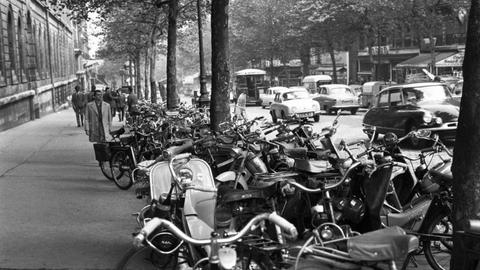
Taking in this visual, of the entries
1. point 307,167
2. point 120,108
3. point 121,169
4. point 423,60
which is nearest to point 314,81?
point 423,60

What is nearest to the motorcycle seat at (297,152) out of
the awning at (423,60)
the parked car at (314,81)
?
the parked car at (314,81)

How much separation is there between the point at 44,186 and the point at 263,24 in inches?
1937

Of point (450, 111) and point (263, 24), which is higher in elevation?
point (263, 24)

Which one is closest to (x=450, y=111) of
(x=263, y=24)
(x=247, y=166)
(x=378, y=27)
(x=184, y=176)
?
(x=247, y=166)

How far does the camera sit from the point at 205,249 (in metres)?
3.95

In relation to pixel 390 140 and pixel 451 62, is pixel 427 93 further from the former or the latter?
pixel 451 62

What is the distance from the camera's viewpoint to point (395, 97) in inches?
677

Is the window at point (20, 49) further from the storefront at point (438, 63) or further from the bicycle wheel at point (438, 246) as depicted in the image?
the storefront at point (438, 63)

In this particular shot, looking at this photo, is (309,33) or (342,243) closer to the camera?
(342,243)

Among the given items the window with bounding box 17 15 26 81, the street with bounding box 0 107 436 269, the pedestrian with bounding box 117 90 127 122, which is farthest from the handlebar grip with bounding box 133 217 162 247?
the pedestrian with bounding box 117 90 127 122

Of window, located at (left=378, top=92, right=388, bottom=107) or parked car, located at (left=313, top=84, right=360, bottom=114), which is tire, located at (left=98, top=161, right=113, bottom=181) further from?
parked car, located at (left=313, top=84, right=360, bottom=114)

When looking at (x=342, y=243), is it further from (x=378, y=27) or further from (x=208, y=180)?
(x=378, y=27)

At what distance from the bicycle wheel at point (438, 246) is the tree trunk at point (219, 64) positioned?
232 inches

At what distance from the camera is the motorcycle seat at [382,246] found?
9.66 feet
